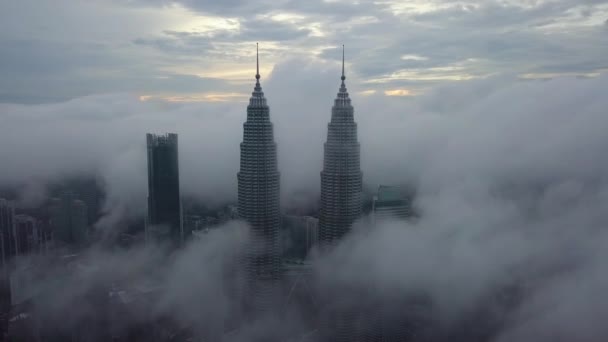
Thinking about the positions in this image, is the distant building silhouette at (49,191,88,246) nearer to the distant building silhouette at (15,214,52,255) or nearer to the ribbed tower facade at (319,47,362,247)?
the distant building silhouette at (15,214,52,255)

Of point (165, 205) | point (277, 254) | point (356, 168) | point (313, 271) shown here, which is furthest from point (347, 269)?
point (165, 205)

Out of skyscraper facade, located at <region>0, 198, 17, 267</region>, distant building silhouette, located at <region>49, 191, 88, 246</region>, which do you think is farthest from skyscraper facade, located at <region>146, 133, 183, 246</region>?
skyscraper facade, located at <region>0, 198, 17, 267</region>

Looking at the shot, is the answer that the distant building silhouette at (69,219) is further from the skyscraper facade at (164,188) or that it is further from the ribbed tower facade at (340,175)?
the ribbed tower facade at (340,175)

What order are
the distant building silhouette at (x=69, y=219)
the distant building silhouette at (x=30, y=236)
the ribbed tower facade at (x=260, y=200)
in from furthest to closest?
1. the ribbed tower facade at (x=260, y=200)
2. the distant building silhouette at (x=69, y=219)
3. the distant building silhouette at (x=30, y=236)

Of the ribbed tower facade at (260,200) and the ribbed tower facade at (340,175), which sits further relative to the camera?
the ribbed tower facade at (340,175)

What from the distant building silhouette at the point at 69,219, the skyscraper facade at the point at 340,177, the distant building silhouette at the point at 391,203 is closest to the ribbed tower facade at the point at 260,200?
the skyscraper facade at the point at 340,177
